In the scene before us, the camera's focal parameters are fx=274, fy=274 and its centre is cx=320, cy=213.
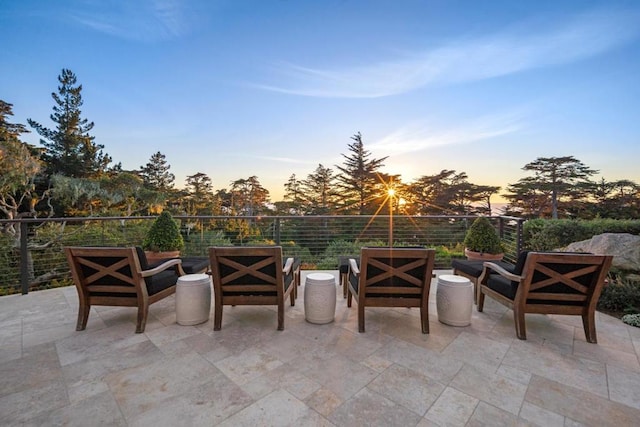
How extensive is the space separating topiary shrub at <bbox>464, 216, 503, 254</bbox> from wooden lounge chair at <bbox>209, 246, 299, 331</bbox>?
3.16 metres

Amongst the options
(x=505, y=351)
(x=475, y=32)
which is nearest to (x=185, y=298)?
(x=505, y=351)

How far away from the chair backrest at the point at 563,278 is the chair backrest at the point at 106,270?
3.36 meters

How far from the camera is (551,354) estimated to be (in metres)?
2.10

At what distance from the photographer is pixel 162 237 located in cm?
409

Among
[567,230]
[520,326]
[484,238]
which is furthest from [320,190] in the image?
[520,326]

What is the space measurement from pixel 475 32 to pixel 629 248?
389 cm

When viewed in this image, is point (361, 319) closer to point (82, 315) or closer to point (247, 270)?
point (247, 270)

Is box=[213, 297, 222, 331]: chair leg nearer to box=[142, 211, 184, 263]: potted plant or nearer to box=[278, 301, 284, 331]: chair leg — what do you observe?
box=[278, 301, 284, 331]: chair leg

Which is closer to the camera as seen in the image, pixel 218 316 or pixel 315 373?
pixel 315 373

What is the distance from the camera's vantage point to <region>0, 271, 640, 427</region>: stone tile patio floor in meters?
1.45

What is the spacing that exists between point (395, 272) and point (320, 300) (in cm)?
76

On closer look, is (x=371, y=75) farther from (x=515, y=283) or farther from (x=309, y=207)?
(x=309, y=207)

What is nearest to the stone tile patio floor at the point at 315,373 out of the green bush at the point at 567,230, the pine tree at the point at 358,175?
the green bush at the point at 567,230

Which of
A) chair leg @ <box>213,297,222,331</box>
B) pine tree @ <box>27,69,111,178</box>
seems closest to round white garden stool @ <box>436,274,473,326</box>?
chair leg @ <box>213,297,222,331</box>
